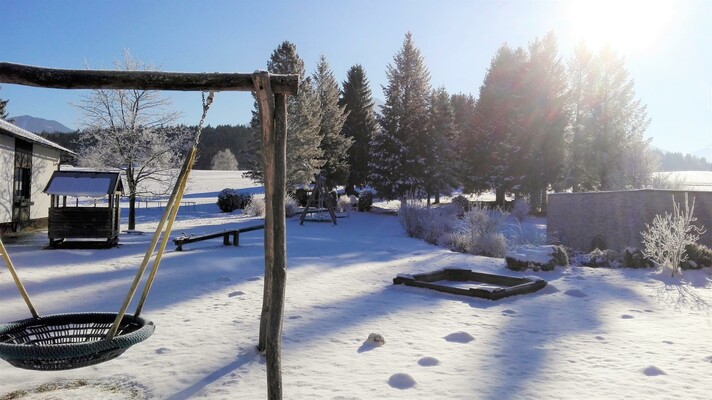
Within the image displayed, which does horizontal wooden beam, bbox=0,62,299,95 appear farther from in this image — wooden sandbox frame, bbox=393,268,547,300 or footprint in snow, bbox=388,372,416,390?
wooden sandbox frame, bbox=393,268,547,300

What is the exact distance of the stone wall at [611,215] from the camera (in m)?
13.8

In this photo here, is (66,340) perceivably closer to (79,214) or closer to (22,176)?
(79,214)

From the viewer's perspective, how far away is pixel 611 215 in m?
15.5

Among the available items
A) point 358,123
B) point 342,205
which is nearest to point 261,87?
point 342,205

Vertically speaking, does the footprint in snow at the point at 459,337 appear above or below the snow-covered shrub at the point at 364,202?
below

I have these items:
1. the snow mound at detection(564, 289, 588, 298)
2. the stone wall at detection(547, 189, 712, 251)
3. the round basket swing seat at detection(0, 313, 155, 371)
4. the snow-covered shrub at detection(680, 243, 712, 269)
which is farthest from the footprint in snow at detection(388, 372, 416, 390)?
the stone wall at detection(547, 189, 712, 251)

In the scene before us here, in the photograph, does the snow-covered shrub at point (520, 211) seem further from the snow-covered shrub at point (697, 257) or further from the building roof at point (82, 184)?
the building roof at point (82, 184)

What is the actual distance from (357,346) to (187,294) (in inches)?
139

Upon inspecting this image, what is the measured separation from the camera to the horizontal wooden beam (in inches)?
149

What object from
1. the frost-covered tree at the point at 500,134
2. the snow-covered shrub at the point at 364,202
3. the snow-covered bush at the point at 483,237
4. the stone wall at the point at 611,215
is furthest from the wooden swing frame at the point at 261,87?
the frost-covered tree at the point at 500,134

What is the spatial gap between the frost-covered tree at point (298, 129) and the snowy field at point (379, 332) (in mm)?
20309

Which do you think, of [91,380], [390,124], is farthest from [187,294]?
[390,124]

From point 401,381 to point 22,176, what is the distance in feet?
56.1

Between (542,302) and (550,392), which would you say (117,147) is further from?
(550,392)
